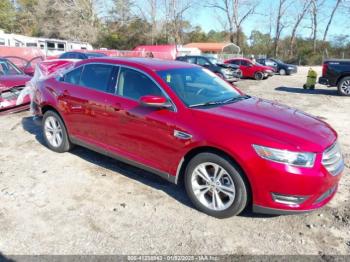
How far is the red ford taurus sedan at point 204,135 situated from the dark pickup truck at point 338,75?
10.6m

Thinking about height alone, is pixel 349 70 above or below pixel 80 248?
above

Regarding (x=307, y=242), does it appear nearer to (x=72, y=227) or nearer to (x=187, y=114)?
(x=187, y=114)

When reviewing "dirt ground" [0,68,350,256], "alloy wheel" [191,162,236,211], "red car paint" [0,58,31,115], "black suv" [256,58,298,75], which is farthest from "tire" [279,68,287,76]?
"alloy wheel" [191,162,236,211]

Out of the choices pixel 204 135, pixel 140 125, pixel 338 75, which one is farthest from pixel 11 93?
pixel 338 75

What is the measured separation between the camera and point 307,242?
3328mm

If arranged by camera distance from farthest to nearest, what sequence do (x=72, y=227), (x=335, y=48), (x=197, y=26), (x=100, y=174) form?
1. (x=197, y=26)
2. (x=335, y=48)
3. (x=100, y=174)
4. (x=72, y=227)

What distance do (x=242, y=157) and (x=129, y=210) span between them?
1.46 meters

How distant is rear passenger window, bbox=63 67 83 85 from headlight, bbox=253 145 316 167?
127 inches

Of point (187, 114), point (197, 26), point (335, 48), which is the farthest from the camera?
point (197, 26)

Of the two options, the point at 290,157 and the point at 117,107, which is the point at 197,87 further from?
the point at 290,157

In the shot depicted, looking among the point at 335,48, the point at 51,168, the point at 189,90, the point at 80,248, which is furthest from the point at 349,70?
the point at 335,48

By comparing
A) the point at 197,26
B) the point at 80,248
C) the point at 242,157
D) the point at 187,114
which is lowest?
the point at 80,248

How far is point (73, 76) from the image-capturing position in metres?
5.29

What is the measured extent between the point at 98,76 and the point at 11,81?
4517mm
